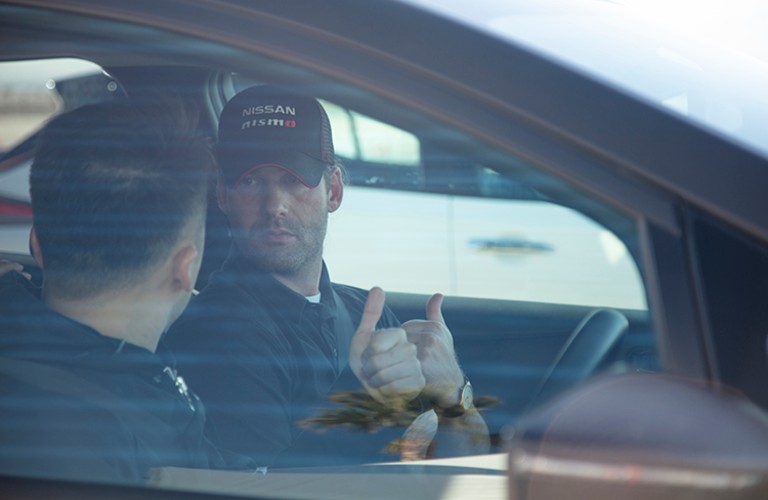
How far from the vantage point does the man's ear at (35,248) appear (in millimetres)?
1922

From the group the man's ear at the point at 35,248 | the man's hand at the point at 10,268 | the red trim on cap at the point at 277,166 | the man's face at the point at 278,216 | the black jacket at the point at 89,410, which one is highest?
the red trim on cap at the point at 277,166

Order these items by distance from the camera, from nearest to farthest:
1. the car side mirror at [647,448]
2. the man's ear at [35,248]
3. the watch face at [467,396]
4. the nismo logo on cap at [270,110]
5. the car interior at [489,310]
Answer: the car side mirror at [647,448]
the car interior at [489,310]
the watch face at [467,396]
the nismo logo on cap at [270,110]
the man's ear at [35,248]

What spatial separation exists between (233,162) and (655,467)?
105 centimetres

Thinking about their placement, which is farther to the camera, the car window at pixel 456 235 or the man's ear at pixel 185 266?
the man's ear at pixel 185 266

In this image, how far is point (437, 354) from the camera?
1742mm

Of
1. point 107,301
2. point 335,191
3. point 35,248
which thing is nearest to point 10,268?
point 35,248

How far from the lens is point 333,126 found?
1.79 metres

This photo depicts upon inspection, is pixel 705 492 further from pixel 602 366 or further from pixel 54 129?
pixel 54 129

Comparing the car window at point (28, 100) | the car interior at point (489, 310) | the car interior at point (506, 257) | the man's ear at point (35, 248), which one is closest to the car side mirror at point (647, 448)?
the car interior at point (506, 257)

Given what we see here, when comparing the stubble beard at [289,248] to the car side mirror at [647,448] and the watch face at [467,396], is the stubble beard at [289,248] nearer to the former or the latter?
the watch face at [467,396]

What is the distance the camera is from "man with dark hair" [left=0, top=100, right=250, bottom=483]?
1.70 m

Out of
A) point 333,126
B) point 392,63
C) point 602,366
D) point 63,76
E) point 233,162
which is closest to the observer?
point 392,63

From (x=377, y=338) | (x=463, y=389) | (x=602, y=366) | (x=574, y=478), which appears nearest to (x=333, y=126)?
(x=377, y=338)

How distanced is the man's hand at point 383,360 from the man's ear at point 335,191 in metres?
0.18
